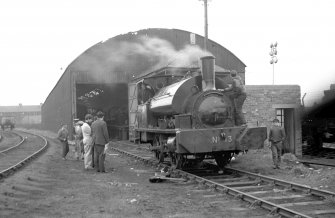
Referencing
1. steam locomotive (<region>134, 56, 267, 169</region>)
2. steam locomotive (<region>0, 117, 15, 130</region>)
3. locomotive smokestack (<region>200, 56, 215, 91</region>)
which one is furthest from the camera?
steam locomotive (<region>0, 117, 15, 130</region>)

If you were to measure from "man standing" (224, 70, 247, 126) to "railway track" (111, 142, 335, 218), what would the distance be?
1.37 m

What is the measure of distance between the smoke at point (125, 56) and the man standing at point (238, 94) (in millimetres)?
16672

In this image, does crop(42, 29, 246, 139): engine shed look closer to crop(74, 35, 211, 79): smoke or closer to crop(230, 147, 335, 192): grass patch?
crop(74, 35, 211, 79): smoke

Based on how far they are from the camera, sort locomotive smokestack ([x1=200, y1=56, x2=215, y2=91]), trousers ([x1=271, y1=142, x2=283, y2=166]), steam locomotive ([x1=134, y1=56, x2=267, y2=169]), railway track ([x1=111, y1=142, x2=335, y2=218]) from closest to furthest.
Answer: railway track ([x1=111, y1=142, x2=335, y2=218]) < steam locomotive ([x1=134, y1=56, x2=267, y2=169]) < locomotive smokestack ([x1=200, y1=56, x2=215, y2=91]) < trousers ([x1=271, y1=142, x2=283, y2=166])

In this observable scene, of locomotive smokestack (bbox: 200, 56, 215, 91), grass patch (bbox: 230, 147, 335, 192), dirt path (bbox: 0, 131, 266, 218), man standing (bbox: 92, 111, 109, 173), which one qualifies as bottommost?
dirt path (bbox: 0, 131, 266, 218)

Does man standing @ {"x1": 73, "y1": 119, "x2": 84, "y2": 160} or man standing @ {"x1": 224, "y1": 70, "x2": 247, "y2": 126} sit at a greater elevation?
man standing @ {"x1": 224, "y1": 70, "x2": 247, "y2": 126}

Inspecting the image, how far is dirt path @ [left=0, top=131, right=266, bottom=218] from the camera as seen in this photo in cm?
643

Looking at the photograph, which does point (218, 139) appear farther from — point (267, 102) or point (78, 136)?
point (267, 102)

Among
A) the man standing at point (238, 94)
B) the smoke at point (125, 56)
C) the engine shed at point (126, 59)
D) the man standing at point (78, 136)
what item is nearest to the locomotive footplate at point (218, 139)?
the man standing at point (238, 94)

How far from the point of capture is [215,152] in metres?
10.6

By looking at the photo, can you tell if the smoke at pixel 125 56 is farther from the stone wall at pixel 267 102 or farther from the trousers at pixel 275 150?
the trousers at pixel 275 150

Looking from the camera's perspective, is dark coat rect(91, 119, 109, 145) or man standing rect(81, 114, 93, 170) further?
man standing rect(81, 114, 93, 170)

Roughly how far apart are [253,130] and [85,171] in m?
5.19

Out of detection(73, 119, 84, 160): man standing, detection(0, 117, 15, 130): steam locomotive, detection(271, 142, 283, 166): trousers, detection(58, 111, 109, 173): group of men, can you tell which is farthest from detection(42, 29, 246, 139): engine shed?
detection(0, 117, 15, 130): steam locomotive
